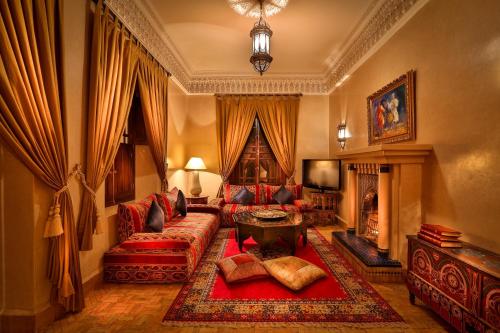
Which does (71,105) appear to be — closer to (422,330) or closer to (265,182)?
(422,330)

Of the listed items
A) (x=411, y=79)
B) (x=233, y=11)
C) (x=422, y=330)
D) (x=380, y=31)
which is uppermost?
(x=233, y=11)

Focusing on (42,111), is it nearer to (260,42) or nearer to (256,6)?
(260,42)

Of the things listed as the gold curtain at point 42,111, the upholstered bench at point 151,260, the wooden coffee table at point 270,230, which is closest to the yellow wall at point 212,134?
the wooden coffee table at point 270,230

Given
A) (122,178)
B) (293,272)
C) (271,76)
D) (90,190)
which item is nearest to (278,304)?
(293,272)

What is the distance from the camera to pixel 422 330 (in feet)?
6.66

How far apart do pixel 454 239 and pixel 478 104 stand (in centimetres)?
117

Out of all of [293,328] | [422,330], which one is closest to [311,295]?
[293,328]

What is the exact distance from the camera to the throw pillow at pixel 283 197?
5.48m

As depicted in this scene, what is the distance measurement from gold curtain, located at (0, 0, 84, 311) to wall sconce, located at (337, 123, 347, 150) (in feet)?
15.5

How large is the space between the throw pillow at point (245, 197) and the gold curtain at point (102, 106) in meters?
3.14

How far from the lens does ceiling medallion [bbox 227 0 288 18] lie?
10.3 ft

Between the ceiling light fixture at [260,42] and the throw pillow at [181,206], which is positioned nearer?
the ceiling light fixture at [260,42]

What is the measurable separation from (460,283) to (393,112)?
2.23 m

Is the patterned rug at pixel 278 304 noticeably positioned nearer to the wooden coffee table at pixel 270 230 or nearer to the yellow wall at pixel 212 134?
the wooden coffee table at pixel 270 230
